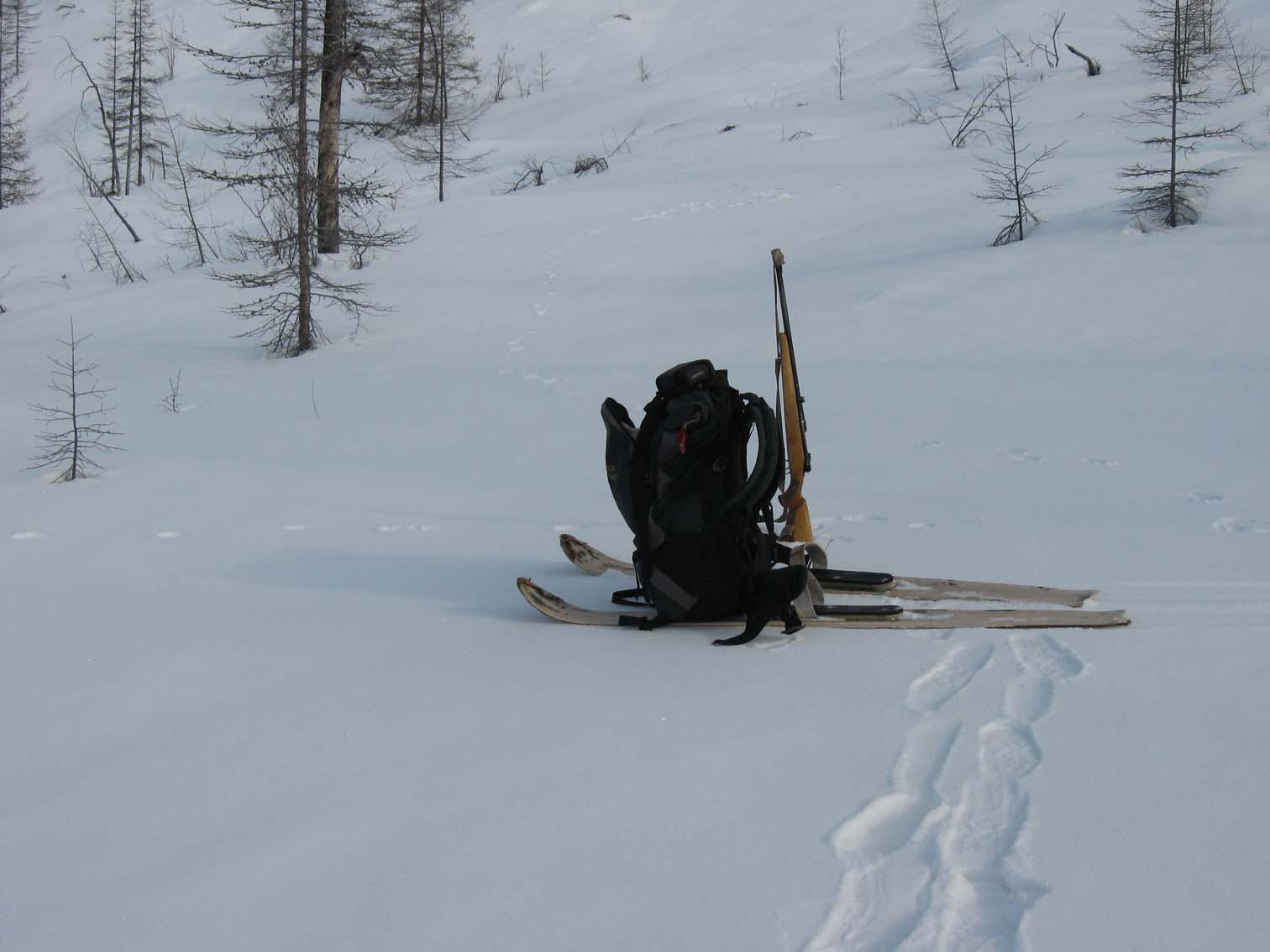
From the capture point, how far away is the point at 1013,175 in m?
12.8

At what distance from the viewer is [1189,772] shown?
2557mm

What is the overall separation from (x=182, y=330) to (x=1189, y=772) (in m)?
12.5

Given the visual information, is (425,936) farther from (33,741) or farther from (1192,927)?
(33,741)

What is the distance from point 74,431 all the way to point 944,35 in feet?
84.4

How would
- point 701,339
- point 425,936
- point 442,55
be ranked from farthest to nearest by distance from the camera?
point 442,55, point 701,339, point 425,936

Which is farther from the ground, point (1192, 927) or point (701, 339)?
point (701, 339)

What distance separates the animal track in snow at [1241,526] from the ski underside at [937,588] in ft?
3.68

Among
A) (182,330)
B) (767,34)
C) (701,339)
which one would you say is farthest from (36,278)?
(767,34)

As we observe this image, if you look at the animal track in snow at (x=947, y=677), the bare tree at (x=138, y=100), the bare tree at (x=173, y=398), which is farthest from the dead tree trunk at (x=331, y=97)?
the bare tree at (x=138, y=100)

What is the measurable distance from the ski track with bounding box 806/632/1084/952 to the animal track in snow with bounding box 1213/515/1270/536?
6.95 feet

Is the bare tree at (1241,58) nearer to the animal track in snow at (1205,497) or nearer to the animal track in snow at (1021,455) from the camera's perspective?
the animal track in snow at (1021,455)

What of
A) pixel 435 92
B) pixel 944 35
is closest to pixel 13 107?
pixel 435 92

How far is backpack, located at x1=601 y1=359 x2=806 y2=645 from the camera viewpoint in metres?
3.80

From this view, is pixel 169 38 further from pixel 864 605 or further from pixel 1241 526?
pixel 1241 526
